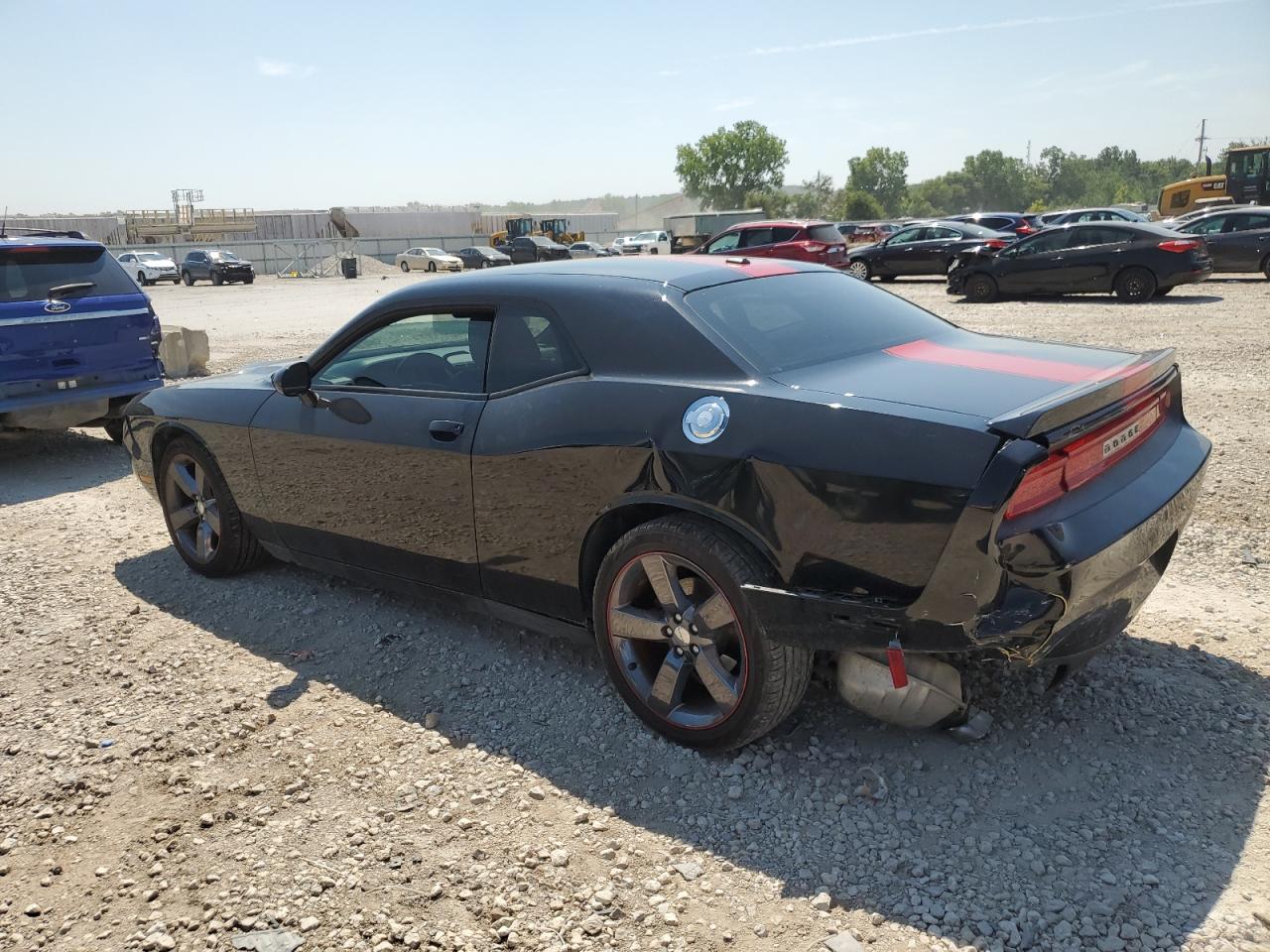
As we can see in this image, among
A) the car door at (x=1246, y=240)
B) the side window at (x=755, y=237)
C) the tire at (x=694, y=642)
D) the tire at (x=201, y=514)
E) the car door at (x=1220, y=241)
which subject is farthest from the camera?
the side window at (x=755, y=237)

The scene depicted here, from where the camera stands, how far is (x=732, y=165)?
121 m

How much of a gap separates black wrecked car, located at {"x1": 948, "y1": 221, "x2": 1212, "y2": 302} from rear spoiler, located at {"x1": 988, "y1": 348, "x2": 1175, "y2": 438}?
48.4ft

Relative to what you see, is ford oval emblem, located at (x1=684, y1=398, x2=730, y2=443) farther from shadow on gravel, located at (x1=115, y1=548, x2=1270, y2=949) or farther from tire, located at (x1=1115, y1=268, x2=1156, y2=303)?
tire, located at (x1=1115, y1=268, x2=1156, y2=303)

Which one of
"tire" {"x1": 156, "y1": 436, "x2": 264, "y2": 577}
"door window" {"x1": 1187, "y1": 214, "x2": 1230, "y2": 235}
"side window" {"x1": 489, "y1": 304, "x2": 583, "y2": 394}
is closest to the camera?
"side window" {"x1": 489, "y1": 304, "x2": 583, "y2": 394}

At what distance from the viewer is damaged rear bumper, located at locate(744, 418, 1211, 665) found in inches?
98.0

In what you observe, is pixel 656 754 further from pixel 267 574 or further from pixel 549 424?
pixel 267 574

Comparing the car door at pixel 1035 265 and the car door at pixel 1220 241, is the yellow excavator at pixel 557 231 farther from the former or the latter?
the car door at pixel 1035 265

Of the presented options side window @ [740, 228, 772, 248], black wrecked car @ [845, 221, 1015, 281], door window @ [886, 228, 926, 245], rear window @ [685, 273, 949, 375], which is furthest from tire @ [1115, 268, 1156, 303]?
rear window @ [685, 273, 949, 375]

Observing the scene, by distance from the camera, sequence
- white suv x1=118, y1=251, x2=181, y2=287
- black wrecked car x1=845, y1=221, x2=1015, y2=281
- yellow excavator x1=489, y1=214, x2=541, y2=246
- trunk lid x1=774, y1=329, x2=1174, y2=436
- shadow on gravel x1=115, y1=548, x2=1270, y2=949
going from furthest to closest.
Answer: yellow excavator x1=489, y1=214, x2=541, y2=246 → white suv x1=118, y1=251, x2=181, y2=287 → black wrecked car x1=845, y1=221, x2=1015, y2=281 → trunk lid x1=774, y1=329, x2=1174, y2=436 → shadow on gravel x1=115, y1=548, x2=1270, y2=949

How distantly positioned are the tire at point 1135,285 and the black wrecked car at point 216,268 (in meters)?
35.4

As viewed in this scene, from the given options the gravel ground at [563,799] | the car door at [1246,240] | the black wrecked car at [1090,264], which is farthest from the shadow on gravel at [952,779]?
the car door at [1246,240]

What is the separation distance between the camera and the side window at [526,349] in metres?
3.47

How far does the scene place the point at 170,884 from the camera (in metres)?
2.74

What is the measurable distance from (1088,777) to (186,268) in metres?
45.4
